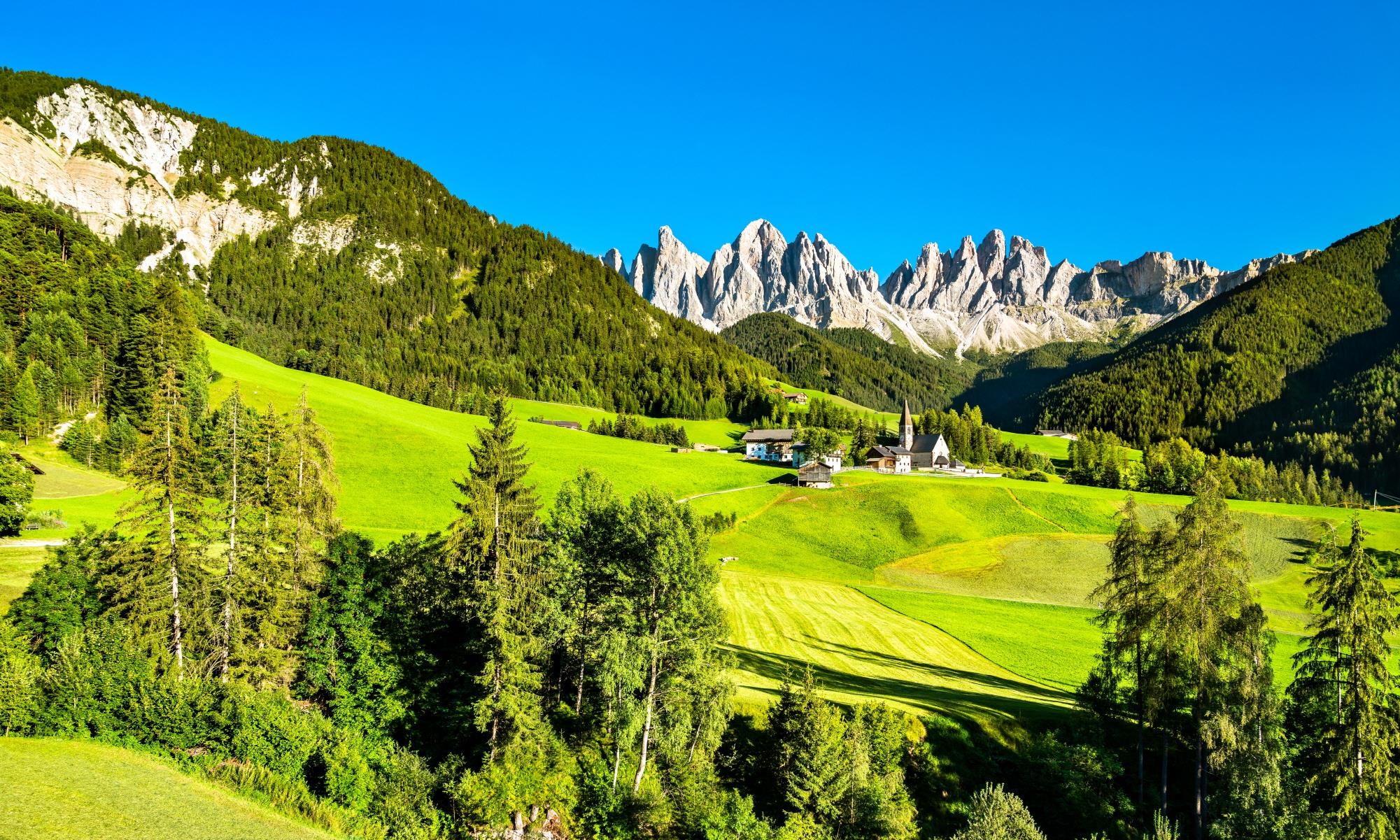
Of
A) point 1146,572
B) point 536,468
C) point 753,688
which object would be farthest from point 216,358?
point 1146,572

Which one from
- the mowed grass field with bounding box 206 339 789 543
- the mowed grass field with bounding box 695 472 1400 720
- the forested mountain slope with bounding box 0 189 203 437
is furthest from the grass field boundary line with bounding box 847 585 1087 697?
the forested mountain slope with bounding box 0 189 203 437

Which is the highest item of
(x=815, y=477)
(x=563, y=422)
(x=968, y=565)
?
(x=563, y=422)

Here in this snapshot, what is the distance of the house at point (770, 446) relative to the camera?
133 metres

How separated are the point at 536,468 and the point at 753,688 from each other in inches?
2251

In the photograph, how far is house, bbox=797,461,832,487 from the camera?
100688 mm

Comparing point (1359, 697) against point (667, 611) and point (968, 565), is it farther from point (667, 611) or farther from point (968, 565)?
point (968, 565)

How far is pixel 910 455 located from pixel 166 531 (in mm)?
125927

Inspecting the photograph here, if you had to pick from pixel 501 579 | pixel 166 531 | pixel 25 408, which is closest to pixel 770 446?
pixel 25 408

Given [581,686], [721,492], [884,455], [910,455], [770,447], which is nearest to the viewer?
[581,686]

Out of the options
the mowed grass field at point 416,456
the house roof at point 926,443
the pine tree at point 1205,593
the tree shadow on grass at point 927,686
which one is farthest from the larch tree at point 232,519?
the house roof at point 926,443

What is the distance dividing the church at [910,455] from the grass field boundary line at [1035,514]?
26627 millimetres

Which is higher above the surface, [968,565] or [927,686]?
[968,565]

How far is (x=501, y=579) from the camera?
29.9 m

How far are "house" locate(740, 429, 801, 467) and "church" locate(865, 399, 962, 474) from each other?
1629 centimetres
